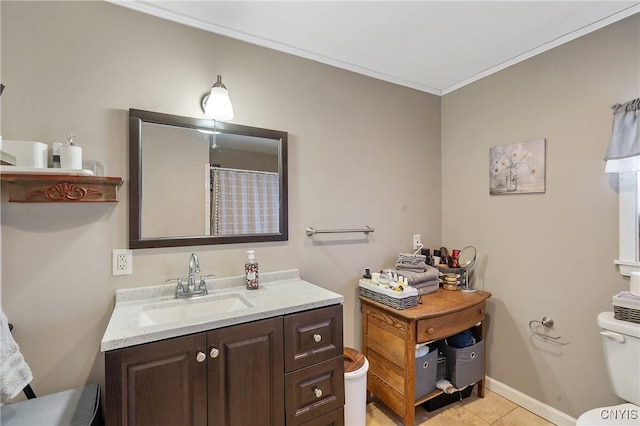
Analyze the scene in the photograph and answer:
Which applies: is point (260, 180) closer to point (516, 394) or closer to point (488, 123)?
point (488, 123)

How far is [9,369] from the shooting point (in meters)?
1.08

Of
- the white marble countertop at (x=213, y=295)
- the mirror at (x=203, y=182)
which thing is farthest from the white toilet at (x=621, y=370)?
the mirror at (x=203, y=182)

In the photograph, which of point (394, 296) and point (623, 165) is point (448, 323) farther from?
point (623, 165)

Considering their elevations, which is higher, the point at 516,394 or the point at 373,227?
the point at 373,227

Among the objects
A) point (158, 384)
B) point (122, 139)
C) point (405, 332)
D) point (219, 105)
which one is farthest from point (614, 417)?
point (122, 139)

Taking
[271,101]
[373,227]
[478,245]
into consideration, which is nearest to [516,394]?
[478,245]

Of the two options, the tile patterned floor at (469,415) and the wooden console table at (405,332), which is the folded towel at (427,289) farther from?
the tile patterned floor at (469,415)

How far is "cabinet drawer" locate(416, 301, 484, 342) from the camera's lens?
1.73 metres

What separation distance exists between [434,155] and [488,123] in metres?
0.47

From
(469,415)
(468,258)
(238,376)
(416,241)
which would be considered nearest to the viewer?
(238,376)

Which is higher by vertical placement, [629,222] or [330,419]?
[629,222]

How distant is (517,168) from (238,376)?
215 cm

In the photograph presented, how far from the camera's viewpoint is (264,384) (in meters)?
1.27

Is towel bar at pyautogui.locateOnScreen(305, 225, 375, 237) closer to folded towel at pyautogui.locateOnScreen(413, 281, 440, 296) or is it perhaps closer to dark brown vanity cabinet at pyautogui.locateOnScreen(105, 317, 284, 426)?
folded towel at pyautogui.locateOnScreen(413, 281, 440, 296)
